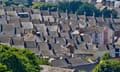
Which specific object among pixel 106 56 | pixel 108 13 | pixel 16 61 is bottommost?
pixel 108 13

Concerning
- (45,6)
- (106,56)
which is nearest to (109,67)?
(106,56)

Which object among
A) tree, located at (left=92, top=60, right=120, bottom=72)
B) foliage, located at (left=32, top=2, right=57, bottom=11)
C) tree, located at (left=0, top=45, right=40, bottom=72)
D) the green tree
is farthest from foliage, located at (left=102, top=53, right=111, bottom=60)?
foliage, located at (left=32, top=2, right=57, bottom=11)

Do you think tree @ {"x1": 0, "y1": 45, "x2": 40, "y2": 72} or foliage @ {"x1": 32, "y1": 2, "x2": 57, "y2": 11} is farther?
foliage @ {"x1": 32, "y1": 2, "x2": 57, "y2": 11}

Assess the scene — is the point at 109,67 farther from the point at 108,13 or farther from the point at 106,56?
the point at 108,13

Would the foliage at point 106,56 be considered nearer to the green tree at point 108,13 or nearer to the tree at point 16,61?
the tree at point 16,61

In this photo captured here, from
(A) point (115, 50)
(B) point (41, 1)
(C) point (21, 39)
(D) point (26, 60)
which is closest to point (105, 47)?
(A) point (115, 50)

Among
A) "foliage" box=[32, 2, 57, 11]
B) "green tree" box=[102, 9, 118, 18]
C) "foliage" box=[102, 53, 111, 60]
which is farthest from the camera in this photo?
"foliage" box=[32, 2, 57, 11]

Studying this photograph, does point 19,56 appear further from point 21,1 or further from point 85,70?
point 21,1

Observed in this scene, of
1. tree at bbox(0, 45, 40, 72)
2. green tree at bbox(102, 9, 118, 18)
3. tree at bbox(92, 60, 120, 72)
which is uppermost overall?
tree at bbox(0, 45, 40, 72)

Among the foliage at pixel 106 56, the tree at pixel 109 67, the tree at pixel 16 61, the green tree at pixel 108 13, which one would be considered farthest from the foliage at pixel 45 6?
the tree at pixel 16 61

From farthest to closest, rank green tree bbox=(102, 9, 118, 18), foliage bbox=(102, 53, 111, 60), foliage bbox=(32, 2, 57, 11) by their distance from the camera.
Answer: foliage bbox=(32, 2, 57, 11) → green tree bbox=(102, 9, 118, 18) → foliage bbox=(102, 53, 111, 60)

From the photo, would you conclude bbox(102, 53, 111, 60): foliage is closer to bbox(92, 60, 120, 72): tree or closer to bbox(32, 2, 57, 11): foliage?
bbox(92, 60, 120, 72): tree
